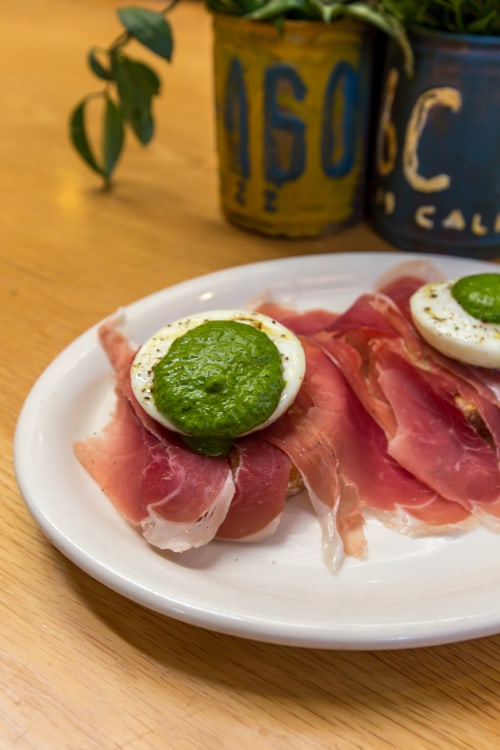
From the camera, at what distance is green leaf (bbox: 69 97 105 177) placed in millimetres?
1883

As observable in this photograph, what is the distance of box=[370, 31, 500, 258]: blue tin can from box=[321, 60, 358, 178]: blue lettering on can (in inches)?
2.7

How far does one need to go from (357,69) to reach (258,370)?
96cm

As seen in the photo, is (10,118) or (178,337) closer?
(178,337)

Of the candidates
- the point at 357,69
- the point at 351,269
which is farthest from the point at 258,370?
the point at 357,69

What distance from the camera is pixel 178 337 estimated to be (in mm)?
1077

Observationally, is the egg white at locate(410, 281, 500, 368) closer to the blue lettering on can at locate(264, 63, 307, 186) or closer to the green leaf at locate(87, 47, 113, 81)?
the blue lettering on can at locate(264, 63, 307, 186)

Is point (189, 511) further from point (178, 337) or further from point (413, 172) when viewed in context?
point (413, 172)

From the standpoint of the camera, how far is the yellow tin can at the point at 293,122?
5.09ft

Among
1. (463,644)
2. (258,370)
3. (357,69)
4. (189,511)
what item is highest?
(357,69)

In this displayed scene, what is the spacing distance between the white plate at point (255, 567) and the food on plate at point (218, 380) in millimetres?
148

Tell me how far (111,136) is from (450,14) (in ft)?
3.05

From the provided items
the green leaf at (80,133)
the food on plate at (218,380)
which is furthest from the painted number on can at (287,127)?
the food on plate at (218,380)

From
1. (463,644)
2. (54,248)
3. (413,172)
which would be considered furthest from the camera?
(54,248)

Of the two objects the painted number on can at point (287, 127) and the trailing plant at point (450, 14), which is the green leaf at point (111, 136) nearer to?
the painted number on can at point (287, 127)
